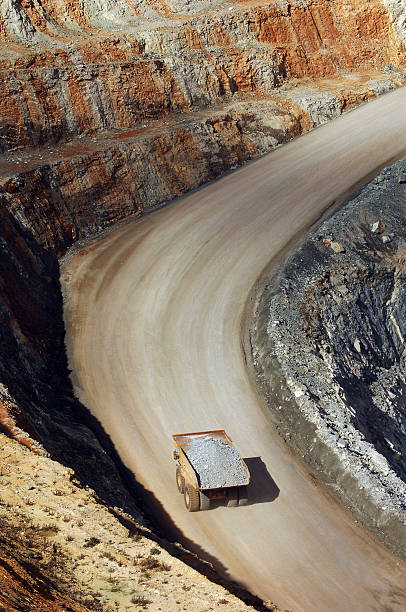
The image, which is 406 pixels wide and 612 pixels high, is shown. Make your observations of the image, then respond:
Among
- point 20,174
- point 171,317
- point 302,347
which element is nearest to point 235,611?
point 302,347

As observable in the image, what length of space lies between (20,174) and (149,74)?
10.7 metres

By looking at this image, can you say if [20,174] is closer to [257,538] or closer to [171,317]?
[171,317]

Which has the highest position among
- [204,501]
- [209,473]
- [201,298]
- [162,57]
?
[162,57]

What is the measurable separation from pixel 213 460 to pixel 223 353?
6.41 metres

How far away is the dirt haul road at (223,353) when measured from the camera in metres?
15.7

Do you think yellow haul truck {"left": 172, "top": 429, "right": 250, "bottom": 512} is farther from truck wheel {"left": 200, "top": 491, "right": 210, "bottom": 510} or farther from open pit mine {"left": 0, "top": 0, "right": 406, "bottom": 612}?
open pit mine {"left": 0, "top": 0, "right": 406, "bottom": 612}

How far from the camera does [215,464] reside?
16688 mm

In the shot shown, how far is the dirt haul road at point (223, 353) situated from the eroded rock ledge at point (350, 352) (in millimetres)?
721

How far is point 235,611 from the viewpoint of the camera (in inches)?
456

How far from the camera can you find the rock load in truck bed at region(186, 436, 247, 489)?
53.5 ft

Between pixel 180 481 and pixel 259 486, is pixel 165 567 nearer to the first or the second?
pixel 180 481

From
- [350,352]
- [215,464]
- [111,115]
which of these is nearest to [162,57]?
[111,115]

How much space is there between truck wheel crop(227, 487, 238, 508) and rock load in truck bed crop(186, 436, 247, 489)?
46cm

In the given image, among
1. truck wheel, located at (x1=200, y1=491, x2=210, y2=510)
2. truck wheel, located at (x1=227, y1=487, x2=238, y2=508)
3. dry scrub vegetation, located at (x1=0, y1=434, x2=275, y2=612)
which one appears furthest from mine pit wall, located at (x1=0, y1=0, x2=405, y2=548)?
truck wheel, located at (x1=227, y1=487, x2=238, y2=508)
